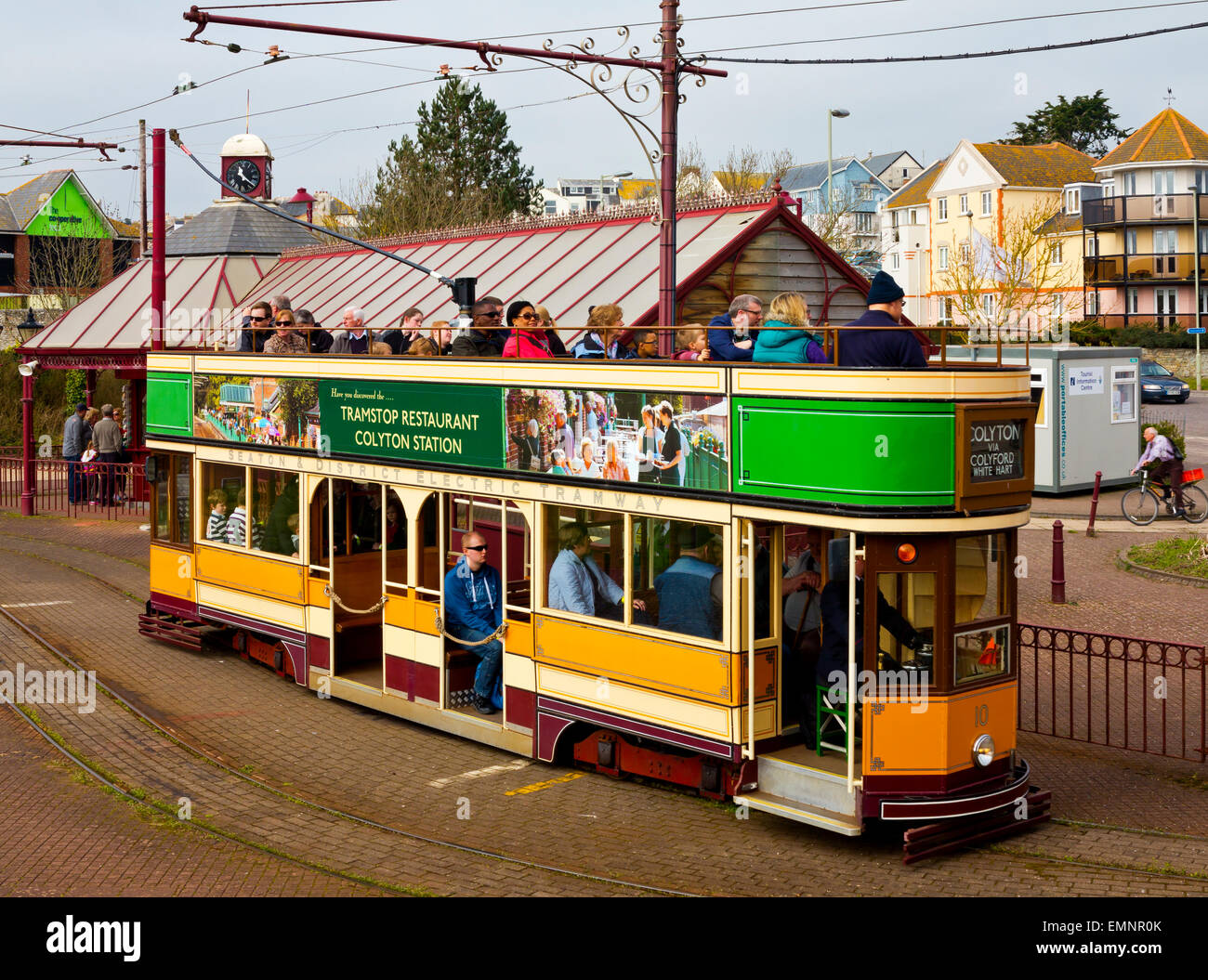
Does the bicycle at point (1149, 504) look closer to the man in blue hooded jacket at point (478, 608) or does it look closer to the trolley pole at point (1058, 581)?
the trolley pole at point (1058, 581)

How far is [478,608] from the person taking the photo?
1166 centimetres

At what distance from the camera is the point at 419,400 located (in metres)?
12.0

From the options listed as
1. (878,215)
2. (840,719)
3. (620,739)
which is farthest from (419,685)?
(878,215)

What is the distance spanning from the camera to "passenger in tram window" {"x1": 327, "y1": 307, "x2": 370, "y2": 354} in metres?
13.6

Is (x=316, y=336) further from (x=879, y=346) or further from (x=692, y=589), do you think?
(x=879, y=346)

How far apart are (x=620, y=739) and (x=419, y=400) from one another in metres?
3.51

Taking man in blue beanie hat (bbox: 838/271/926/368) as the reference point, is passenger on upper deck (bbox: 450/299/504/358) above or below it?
above

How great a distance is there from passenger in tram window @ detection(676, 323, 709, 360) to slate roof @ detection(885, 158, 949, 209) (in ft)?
212

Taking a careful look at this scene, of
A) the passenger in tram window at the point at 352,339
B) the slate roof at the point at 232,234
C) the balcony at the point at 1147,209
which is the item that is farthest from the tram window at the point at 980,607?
the balcony at the point at 1147,209

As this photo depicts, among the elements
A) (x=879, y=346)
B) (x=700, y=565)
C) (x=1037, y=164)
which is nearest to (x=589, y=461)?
(x=700, y=565)

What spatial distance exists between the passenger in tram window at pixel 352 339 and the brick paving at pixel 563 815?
3456mm

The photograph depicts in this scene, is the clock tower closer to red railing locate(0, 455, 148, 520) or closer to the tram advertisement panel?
red railing locate(0, 455, 148, 520)

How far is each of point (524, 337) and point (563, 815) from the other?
3.80 meters

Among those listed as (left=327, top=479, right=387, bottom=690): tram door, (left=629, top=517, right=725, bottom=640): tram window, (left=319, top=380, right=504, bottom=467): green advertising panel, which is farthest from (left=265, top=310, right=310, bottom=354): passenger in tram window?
(left=629, top=517, right=725, bottom=640): tram window
